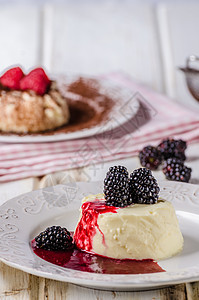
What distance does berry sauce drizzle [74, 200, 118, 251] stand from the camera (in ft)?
5.64

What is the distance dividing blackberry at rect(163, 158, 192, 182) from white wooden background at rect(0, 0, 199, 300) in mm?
1382

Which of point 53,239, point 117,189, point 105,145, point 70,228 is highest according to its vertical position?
point 117,189

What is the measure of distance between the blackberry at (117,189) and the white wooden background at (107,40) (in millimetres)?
2029

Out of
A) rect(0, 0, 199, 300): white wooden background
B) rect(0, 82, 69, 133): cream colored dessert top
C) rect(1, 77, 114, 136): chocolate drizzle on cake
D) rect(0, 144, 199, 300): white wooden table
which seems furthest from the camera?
rect(0, 0, 199, 300): white wooden background

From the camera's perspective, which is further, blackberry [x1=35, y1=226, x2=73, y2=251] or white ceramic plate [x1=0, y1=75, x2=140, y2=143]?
white ceramic plate [x1=0, y1=75, x2=140, y2=143]

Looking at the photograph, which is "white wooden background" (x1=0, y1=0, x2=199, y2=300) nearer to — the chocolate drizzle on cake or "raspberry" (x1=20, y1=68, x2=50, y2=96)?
the chocolate drizzle on cake

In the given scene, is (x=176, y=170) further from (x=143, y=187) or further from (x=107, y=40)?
(x=107, y=40)

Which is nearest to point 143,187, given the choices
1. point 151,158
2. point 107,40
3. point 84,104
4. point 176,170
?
point 176,170

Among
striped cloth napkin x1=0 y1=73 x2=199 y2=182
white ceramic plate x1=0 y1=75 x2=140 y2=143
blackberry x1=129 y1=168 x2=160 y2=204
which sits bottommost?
striped cloth napkin x1=0 y1=73 x2=199 y2=182

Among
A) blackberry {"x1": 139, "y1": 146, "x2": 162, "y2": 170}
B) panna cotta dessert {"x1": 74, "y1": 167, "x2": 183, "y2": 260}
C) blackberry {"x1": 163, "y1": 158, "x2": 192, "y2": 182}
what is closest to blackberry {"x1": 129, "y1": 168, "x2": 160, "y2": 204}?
panna cotta dessert {"x1": 74, "y1": 167, "x2": 183, "y2": 260}

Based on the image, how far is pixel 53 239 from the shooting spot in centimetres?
165

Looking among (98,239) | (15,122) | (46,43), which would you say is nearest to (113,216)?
(98,239)

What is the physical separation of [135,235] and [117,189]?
0.16m

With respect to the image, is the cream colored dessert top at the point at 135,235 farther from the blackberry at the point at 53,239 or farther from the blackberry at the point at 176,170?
the blackberry at the point at 176,170
